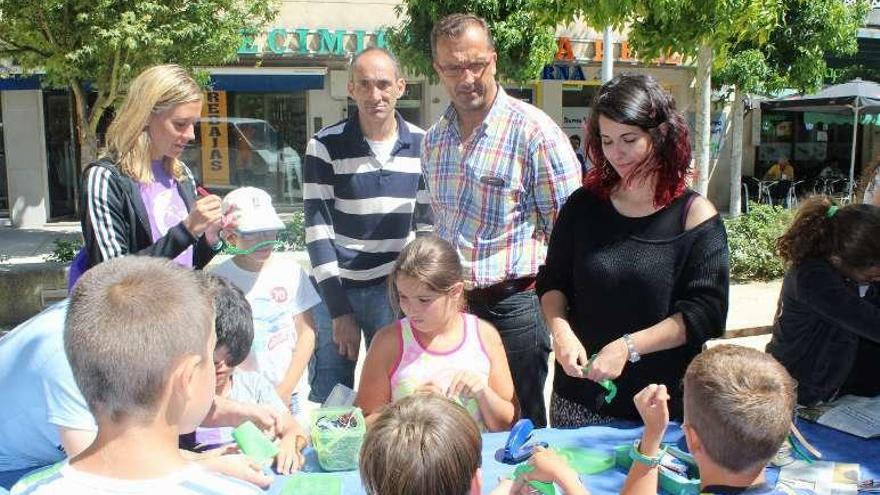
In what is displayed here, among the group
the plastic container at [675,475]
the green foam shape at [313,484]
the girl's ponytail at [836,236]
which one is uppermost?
the girl's ponytail at [836,236]

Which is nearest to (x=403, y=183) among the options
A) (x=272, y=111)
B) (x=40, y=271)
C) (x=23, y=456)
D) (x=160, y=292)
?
(x=23, y=456)

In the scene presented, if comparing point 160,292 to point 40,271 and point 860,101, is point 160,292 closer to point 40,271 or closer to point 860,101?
point 40,271

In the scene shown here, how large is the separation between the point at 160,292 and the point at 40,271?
5.80 m

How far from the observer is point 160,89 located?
2693 mm

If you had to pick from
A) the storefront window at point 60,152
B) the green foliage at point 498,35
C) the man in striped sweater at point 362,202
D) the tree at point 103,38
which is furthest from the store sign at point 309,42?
the man in striped sweater at point 362,202

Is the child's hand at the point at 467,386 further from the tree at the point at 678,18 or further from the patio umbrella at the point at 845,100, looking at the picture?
the patio umbrella at the point at 845,100

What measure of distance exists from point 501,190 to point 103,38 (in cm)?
695

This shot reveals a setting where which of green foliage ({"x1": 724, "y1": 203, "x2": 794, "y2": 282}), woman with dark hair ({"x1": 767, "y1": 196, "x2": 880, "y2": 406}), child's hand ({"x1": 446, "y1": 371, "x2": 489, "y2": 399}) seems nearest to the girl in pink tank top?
child's hand ({"x1": 446, "y1": 371, "x2": 489, "y2": 399})

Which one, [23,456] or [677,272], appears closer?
[23,456]

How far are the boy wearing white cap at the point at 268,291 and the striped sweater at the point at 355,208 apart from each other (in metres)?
0.23

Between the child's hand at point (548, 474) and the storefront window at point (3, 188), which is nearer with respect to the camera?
the child's hand at point (548, 474)

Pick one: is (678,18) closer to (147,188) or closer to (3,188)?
(147,188)

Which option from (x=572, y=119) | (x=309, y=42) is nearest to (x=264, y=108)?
(x=309, y=42)

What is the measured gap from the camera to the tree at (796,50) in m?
11.5
